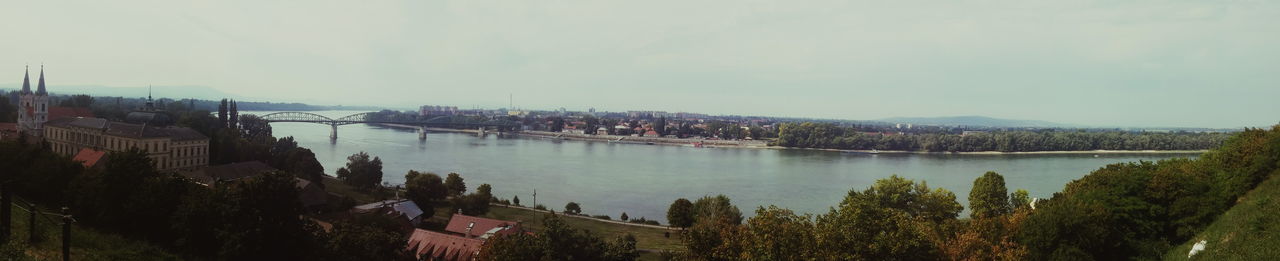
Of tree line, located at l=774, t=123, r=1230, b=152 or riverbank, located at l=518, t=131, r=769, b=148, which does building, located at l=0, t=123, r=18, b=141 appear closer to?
riverbank, located at l=518, t=131, r=769, b=148

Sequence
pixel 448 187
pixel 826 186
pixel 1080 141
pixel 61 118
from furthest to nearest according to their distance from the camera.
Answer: pixel 1080 141 < pixel 826 186 < pixel 61 118 < pixel 448 187

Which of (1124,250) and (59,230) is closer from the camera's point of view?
(59,230)

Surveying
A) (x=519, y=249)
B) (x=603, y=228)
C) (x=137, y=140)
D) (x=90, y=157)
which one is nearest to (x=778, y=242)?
(x=519, y=249)

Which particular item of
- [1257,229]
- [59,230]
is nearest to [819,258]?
[1257,229]

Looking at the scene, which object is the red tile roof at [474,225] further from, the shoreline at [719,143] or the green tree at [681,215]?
the shoreline at [719,143]

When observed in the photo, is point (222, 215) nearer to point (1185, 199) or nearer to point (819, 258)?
point (819, 258)

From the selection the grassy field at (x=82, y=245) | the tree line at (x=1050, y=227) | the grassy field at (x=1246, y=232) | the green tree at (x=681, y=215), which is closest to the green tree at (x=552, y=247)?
the tree line at (x=1050, y=227)

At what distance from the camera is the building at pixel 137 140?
15.8 m

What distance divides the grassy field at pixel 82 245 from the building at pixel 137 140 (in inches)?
412

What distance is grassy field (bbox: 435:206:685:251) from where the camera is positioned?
460 inches

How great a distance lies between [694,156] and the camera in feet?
123

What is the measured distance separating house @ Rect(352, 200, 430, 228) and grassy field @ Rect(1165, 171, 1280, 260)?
9.80m

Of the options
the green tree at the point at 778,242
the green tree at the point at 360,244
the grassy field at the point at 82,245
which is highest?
the green tree at the point at 778,242

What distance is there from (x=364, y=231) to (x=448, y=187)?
808 centimetres
